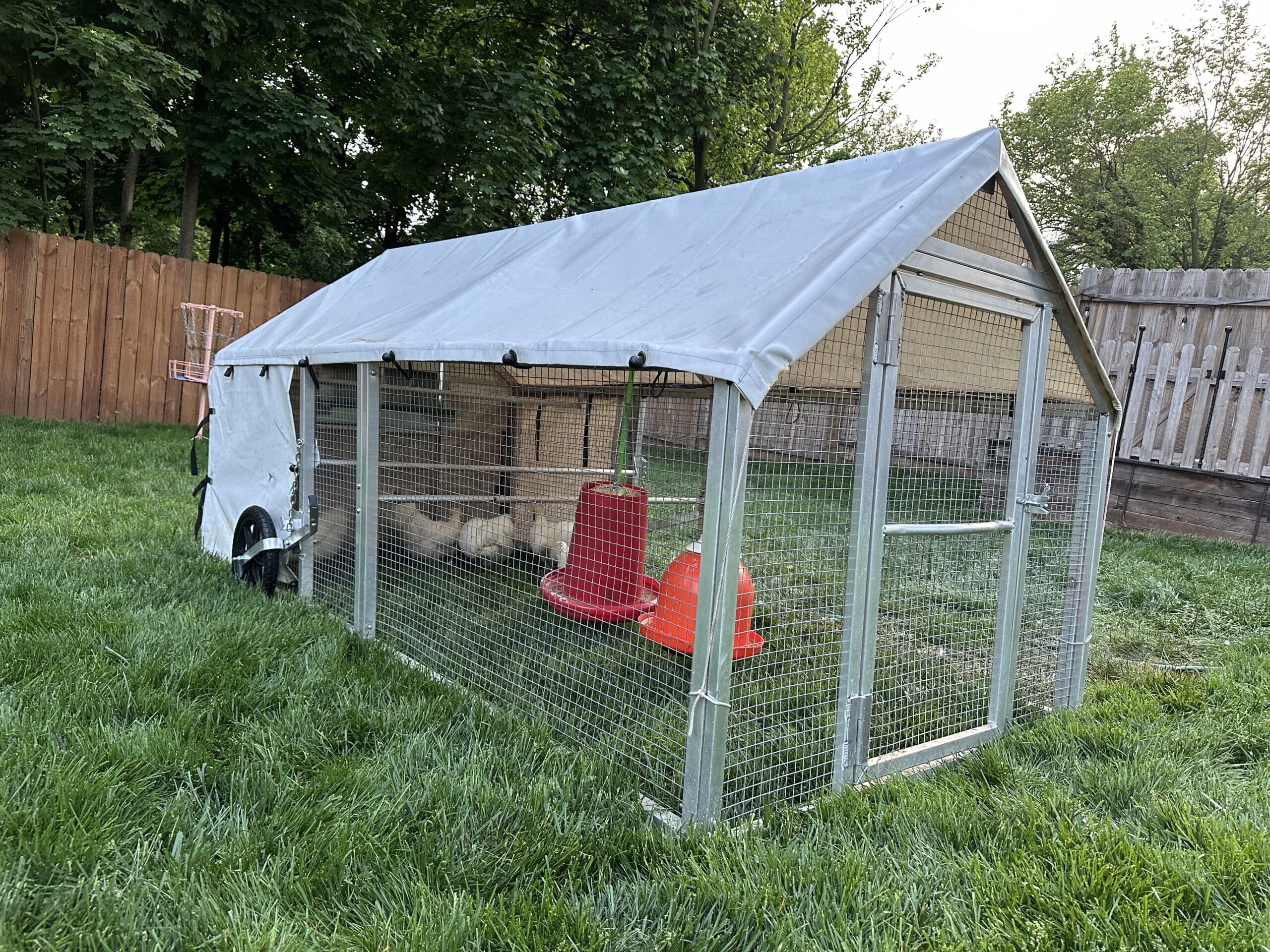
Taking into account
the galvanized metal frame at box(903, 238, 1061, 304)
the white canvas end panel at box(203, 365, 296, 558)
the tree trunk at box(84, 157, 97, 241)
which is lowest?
the white canvas end panel at box(203, 365, 296, 558)

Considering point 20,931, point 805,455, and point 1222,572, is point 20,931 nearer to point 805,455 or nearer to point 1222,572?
point 805,455

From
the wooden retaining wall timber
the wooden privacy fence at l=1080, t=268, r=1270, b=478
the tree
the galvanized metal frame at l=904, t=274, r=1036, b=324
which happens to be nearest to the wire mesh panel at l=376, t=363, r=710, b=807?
the galvanized metal frame at l=904, t=274, r=1036, b=324

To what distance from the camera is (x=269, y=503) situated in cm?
391

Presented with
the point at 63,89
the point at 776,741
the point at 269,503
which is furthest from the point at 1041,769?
the point at 63,89

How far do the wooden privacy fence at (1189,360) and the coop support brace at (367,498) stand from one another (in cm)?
647

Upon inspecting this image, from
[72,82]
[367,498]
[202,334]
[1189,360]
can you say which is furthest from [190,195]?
[1189,360]

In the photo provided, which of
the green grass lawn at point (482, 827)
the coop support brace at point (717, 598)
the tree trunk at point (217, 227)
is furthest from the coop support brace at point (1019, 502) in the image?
the tree trunk at point (217, 227)

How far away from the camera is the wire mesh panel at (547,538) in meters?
2.79

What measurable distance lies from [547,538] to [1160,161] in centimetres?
2472

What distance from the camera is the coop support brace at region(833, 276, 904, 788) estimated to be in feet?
7.19

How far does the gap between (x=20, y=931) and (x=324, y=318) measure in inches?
120

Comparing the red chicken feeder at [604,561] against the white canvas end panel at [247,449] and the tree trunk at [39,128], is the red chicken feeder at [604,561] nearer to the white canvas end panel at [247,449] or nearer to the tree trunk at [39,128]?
the white canvas end panel at [247,449]

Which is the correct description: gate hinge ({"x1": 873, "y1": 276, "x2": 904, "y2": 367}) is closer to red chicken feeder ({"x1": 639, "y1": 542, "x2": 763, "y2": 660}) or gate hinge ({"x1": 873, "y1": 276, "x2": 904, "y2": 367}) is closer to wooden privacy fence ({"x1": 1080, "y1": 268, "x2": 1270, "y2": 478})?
red chicken feeder ({"x1": 639, "y1": 542, "x2": 763, "y2": 660})

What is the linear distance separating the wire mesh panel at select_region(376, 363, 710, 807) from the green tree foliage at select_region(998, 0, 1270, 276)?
20148 millimetres
